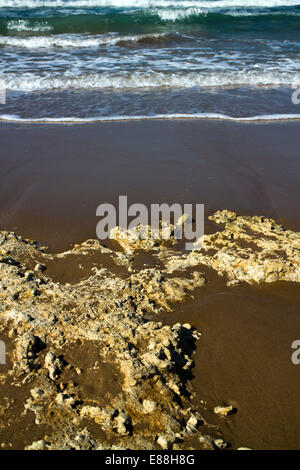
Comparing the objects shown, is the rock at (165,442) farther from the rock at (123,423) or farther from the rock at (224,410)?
the rock at (224,410)

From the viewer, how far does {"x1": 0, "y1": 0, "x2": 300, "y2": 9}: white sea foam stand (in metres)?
17.2

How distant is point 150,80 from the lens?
7.66m

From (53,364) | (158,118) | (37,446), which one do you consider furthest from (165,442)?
(158,118)

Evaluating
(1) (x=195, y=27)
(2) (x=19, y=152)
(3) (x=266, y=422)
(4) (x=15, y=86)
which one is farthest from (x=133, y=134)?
(1) (x=195, y=27)

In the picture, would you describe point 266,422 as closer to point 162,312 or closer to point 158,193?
point 162,312

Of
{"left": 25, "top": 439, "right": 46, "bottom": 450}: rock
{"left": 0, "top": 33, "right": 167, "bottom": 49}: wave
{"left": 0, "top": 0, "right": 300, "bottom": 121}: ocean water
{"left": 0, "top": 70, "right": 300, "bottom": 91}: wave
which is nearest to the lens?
{"left": 25, "top": 439, "right": 46, "bottom": 450}: rock

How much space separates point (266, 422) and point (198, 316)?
2.38ft

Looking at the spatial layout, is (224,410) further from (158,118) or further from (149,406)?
(158,118)

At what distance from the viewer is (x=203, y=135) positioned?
211 inches

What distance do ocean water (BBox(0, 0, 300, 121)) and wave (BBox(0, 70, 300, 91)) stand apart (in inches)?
0.7

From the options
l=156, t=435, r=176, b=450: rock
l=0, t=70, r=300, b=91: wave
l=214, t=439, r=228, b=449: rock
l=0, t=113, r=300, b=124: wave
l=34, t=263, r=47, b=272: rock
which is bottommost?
l=214, t=439, r=228, b=449: rock

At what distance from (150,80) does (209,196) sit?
4.57 meters

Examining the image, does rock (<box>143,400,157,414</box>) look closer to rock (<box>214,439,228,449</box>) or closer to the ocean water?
rock (<box>214,439,228,449</box>)

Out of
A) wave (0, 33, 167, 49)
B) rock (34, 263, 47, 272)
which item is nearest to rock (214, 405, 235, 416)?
rock (34, 263, 47, 272)
